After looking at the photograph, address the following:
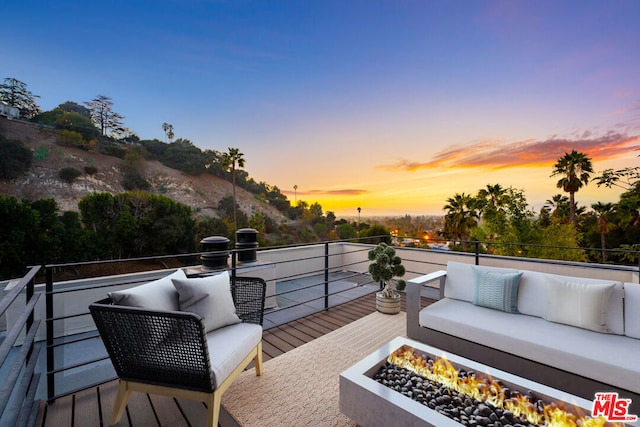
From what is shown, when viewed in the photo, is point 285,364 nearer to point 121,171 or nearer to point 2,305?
point 2,305

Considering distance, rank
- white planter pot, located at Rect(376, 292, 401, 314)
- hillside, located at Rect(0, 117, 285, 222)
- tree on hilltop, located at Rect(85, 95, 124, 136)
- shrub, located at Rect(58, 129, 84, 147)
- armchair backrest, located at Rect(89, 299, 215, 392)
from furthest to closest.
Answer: tree on hilltop, located at Rect(85, 95, 124, 136) < shrub, located at Rect(58, 129, 84, 147) < hillside, located at Rect(0, 117, 285, 222) < white planter pot, located at Rect(376, 292, 401, 314) < armchair backrest, located at Rect(89, 299, 215, 392)

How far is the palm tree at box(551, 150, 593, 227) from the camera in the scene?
394 inches

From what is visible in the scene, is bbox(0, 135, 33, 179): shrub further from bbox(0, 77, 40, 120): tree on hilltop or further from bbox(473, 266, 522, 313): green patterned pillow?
bbox(473, 266, 522, 313): green patterned pillow

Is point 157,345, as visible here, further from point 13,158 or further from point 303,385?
point 13,158

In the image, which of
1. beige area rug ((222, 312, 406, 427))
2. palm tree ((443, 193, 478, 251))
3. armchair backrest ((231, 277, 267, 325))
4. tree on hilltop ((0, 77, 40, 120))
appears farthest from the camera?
tree on hilltop ((0, 77, 40, 120))

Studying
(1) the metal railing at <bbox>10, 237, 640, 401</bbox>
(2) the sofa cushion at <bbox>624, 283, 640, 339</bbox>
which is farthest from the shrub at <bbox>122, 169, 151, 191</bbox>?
(2) the sofa cushion at <bbox>624, 283, 640, 339</bbox>

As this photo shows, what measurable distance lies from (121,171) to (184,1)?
19530 mm

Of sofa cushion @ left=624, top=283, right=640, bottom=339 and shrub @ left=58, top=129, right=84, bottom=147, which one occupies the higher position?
shrub @ left=58, top=129, right=84, bottom=147

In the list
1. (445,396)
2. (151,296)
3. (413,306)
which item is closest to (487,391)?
(445,396)

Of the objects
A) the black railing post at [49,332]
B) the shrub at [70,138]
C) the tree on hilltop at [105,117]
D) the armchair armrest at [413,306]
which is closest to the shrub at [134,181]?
the shrub at [70,138]

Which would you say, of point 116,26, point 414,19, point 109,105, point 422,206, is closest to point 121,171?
point 109,105

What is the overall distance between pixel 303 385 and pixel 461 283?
5.94 ft

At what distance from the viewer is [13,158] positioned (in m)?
16.4

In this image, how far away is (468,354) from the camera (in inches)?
87.6
